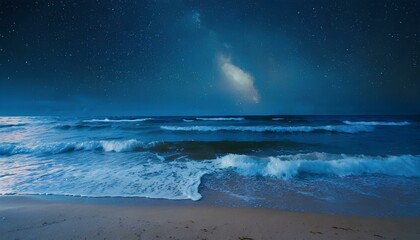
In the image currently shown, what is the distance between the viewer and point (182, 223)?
10.9 feet

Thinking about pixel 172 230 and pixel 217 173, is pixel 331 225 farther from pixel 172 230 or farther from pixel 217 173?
pixel 217 173

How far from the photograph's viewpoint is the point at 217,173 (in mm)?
6695

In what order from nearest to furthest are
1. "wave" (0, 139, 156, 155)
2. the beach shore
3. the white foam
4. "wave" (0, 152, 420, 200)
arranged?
1. the beach shore
2. the white foam
3. "wave" (0, 152, 420, 200)
4. "wave" (0, 139, 156, 155)

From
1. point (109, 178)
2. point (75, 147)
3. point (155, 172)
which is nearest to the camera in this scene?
→ point (109, 178)

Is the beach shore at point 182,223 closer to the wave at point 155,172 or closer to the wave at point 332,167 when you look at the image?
the wave at point 155,172

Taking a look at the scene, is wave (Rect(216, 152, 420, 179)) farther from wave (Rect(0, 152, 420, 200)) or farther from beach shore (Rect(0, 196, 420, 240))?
beach shore (Rect(0, 196, 420, 240))

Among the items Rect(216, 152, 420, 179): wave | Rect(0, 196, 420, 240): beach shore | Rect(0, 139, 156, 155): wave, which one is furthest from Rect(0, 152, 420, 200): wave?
Rect(0, 139, 156, 155): wave

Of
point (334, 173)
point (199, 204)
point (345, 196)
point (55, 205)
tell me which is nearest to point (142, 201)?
point (199, 204)

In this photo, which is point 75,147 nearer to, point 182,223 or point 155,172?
point 155,172

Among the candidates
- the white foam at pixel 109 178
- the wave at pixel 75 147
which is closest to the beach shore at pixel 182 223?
the white foam at pixel 109 178

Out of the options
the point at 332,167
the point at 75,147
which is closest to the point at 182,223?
the point at 332,167

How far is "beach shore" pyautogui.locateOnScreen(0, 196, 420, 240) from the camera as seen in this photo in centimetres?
300

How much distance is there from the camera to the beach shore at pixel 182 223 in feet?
9.85

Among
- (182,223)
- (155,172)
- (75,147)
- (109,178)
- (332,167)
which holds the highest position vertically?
(332,167)
